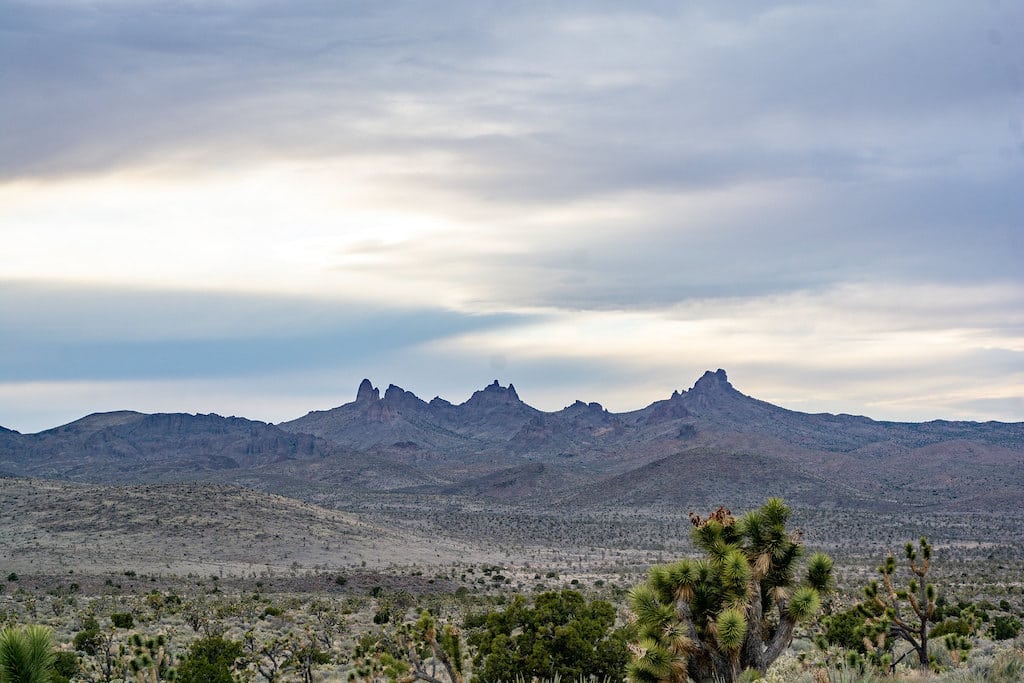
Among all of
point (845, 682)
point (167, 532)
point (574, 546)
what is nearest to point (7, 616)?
point (845, 682)

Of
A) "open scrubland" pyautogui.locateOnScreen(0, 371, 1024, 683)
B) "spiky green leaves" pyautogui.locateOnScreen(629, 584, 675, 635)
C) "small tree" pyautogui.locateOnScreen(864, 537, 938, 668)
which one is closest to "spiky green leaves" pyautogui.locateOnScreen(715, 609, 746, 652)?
"spiky green leaves" pyautogui.locateOnScreen(629, 584, 675, 635)

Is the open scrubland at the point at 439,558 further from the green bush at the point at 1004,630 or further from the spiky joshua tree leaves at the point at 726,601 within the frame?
the spiky joshua tree leaves at the point at 726,601

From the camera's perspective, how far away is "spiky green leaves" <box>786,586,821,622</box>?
46.8 feet

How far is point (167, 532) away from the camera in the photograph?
69.7 metres

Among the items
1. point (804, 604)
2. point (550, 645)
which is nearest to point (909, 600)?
point (804, 604)

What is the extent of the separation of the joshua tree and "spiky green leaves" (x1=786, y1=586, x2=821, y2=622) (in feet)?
37.2

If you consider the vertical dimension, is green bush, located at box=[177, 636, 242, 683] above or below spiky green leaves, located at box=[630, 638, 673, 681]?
below

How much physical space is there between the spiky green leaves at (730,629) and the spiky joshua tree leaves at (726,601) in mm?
→ 16

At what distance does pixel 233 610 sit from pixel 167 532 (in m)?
38.7

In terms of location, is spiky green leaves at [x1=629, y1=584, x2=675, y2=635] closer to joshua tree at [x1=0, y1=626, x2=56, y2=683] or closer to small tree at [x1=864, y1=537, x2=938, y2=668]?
small tree at [x1=864, y1=537, x2=938, y2=668]

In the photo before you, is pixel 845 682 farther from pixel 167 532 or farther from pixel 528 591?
pixel 167 532

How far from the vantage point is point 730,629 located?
13734 millimetres

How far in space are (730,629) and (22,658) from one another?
1021 cm

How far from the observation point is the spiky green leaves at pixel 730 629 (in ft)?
45.1
